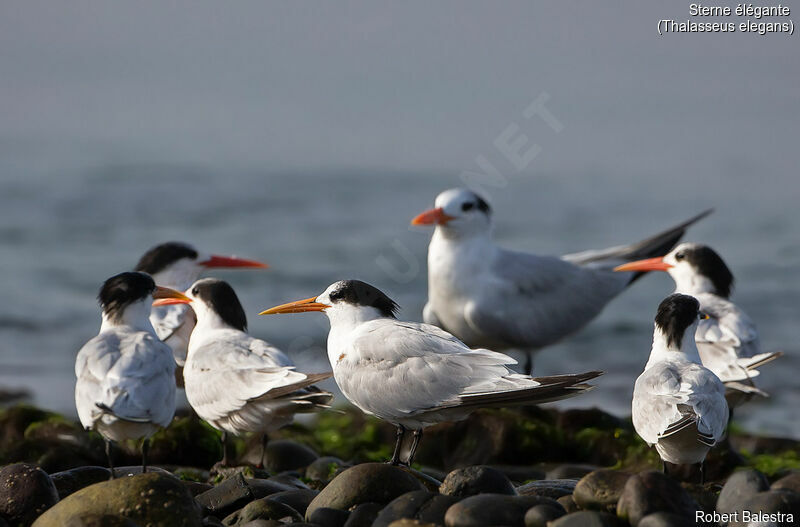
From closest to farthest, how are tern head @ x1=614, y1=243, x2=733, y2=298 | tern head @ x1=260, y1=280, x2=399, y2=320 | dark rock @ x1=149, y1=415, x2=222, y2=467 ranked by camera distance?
tern head @ x1=260, y1=280, x2=399, y2=320 < dark rock @ x1=149, y1=415, x2=222, y2=467 < tern head @ x1=614, y1=243, x2=733, y2=298

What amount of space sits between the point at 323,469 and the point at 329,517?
1450 millimetres

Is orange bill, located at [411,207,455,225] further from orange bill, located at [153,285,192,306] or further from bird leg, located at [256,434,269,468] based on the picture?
bird leg, located at [256,434,269,468]

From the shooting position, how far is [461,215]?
729cm

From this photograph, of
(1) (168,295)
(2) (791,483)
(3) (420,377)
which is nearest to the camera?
(3) (420,377)

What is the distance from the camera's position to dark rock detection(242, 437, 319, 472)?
5559 mm

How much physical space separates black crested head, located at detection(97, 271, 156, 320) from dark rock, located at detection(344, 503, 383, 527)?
1715 mm

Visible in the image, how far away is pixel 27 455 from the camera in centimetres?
531

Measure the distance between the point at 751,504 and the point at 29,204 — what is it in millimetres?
12682

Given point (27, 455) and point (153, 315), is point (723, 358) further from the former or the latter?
point (27, 455)

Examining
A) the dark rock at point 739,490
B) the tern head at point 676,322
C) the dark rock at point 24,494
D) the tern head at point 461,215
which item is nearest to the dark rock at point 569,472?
the tern head at point 676,322

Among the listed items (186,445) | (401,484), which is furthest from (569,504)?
(186,445)

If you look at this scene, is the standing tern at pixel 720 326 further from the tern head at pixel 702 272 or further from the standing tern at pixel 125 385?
the standing tern at pixel 125 385

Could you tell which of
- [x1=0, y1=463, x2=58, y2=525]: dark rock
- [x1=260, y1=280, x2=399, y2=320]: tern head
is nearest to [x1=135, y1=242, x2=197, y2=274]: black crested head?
[x1=260, y1=280, x2=399, y2=320]: tern head

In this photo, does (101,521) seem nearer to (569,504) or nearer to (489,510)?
(489,510)
